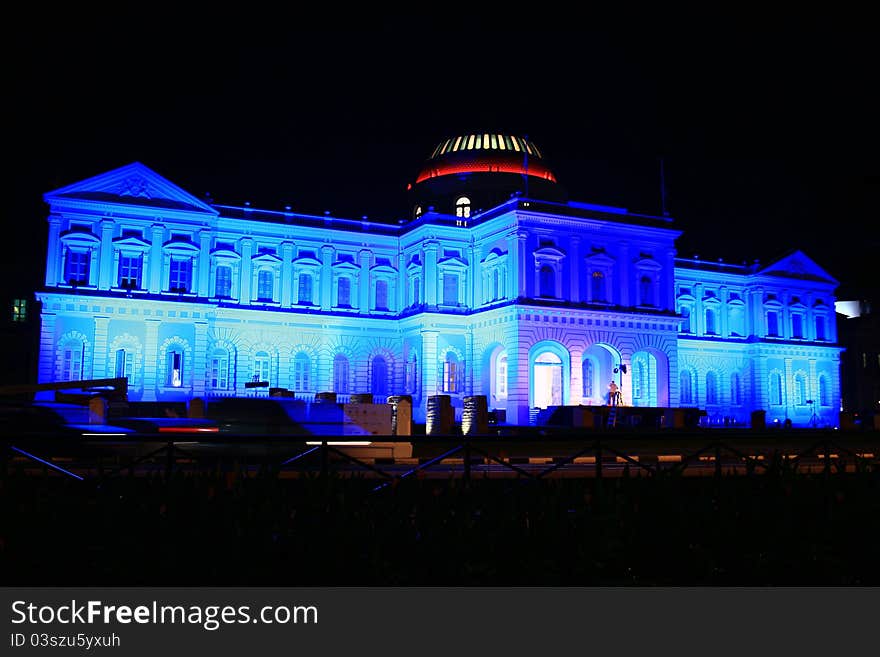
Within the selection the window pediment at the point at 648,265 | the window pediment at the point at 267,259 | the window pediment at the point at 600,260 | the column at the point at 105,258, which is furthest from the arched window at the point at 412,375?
the column at the point at 105,258

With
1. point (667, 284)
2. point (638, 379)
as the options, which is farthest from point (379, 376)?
point (667, 284)

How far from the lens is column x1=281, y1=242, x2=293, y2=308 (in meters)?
54.8

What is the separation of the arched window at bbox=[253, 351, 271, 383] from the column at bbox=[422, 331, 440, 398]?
9.28 m

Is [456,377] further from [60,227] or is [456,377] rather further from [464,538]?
[464,538]

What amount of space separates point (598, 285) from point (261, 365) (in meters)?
20.2

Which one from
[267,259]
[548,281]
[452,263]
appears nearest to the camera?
[548,281]

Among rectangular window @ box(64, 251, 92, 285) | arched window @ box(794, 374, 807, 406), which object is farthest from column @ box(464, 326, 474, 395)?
arched window @ box(794, 374, 807, 406)

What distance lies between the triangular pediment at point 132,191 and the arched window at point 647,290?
2624 centimetres

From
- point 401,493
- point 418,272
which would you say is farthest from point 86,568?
point 418,272

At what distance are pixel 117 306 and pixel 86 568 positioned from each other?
4239 centimetres

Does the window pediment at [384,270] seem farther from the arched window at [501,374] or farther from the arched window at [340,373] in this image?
the arched window at [501,374]

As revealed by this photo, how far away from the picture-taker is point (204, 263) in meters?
51.4

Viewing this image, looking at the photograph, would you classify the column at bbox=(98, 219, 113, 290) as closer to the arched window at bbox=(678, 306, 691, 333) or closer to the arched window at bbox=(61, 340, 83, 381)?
the arched window at bbox=(61, 340, 83, 381)

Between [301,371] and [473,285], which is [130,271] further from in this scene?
[473,285]
